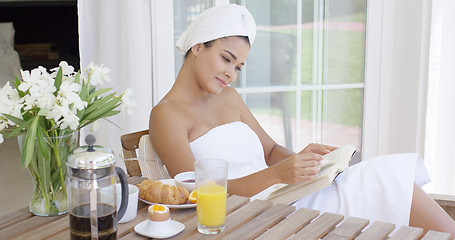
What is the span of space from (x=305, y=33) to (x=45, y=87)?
1.96m

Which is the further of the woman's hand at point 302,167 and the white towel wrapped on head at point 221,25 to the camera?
the white towel wrapped on head at point 221,25

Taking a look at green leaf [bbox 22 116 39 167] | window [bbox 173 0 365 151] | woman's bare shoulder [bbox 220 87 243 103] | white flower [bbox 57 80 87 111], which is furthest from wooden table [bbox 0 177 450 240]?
window [bbox 173 0 365 151]

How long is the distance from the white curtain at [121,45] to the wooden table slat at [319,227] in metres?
1.29

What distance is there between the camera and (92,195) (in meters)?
0.93

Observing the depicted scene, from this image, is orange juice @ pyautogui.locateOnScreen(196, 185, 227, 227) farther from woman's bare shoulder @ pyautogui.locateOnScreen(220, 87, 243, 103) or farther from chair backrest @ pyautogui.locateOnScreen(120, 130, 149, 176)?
woman's bare shoulder @ pyautogui.locateOnScreen(220, 87, 243, 103)

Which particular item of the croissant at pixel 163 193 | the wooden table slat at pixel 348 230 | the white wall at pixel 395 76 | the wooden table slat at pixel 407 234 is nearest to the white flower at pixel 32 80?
the croissant at pixel 163 193

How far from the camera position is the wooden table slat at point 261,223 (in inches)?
40.5

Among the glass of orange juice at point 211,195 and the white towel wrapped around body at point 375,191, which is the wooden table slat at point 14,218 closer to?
the glass of orange juice at point 211,195

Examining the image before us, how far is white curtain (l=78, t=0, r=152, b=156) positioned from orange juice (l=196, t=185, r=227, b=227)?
124cm

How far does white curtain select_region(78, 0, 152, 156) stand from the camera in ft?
7.16

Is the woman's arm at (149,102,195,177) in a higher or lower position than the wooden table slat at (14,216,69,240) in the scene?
higher

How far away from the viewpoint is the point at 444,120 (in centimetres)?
294

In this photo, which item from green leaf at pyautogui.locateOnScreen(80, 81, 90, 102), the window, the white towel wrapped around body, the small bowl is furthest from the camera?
the window

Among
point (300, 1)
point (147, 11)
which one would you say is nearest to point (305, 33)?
point (300, 1)
